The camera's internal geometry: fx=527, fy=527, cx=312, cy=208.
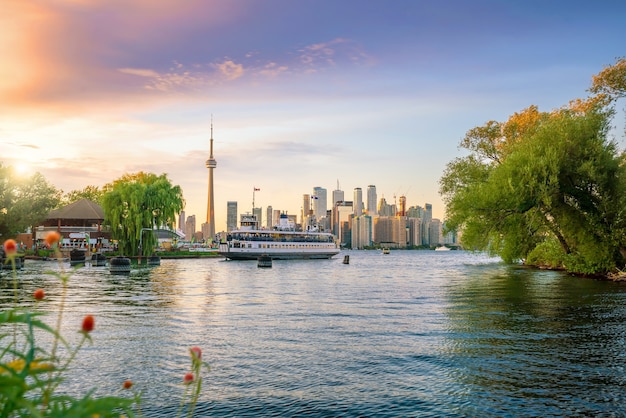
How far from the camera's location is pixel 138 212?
69500 mm

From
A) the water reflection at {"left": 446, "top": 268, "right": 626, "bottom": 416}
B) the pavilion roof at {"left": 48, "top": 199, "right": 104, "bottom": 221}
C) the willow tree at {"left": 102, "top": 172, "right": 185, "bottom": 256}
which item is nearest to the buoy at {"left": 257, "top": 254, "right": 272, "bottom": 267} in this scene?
the willow tree at {"left": 102, "top": 172, "right": 185, "bottom": 256}

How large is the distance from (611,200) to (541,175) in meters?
5.31

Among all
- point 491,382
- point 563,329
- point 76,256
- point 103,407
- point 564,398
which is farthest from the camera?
point 76,256

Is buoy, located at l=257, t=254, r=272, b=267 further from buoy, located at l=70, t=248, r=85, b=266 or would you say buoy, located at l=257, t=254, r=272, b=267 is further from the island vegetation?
the island vegetation

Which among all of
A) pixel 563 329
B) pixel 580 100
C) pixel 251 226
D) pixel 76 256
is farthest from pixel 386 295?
pixel 251 226

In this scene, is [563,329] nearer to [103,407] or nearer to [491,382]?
[491,382]

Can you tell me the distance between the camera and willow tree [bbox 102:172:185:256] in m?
69.4

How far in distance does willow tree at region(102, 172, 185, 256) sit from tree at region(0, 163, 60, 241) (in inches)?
298

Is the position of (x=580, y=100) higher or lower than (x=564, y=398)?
higher

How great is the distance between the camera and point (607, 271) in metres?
40.3

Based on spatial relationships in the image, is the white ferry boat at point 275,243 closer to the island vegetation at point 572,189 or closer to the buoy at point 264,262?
the buoy at point 264,262

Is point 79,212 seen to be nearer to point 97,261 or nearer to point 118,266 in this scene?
point 97,261

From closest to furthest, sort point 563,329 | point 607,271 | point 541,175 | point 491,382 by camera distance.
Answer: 1. point 491,382
2. point 563,329
3. point 541,175
4. point 607,271

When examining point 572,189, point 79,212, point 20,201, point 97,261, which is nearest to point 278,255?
point 97,261
